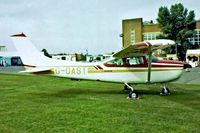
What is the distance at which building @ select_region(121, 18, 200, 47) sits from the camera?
83688mm

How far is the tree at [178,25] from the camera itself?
70.1 metres

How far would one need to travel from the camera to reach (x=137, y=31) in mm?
86188

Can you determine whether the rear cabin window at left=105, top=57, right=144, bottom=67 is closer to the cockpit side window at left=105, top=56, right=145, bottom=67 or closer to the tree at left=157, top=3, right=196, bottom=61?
the cockpit side window at left=105, top=56, right=145, bottom=67

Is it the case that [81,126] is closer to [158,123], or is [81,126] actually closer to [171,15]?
[158,123]

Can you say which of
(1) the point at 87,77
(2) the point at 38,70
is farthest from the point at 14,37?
(1) the point at 87,77

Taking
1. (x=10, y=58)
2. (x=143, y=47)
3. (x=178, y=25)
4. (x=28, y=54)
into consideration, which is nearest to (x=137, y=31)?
(x=178, y=25)

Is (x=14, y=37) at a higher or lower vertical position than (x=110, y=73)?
higher

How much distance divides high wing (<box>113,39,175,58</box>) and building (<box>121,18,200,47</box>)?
69240 millimetres

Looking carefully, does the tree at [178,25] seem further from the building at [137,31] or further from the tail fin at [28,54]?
the tail fin at [28,54]

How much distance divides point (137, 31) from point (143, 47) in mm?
74484

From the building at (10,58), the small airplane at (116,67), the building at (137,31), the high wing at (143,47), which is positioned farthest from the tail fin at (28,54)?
the building at (10,58)

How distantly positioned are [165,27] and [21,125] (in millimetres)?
66669

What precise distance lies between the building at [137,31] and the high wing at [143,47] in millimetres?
69240

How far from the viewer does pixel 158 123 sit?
8.05 meters
